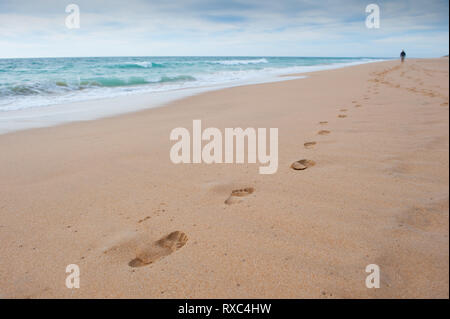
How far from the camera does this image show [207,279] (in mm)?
1331

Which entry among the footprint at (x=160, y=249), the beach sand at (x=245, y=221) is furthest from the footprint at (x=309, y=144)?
the footprint at (x=160, y=249)

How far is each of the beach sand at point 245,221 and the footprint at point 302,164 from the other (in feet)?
0.21

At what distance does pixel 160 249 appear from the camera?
1597mm

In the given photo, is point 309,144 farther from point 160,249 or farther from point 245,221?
point 160,249

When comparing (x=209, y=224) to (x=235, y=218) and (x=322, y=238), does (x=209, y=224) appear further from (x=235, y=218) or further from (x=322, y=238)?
(x=322, y=238)

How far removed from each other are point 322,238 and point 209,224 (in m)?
0.69

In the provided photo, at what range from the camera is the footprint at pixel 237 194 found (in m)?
2.02

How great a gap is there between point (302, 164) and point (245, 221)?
3.35 feet

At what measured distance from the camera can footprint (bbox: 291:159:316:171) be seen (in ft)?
7.99

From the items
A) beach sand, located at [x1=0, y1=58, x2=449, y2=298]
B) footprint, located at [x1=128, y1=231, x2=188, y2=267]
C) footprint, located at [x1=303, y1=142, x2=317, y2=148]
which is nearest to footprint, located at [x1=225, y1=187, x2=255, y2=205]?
beach sand, located at [x1=0, y1=58, x2=449, y2=298]

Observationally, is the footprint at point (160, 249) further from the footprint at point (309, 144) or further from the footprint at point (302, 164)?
the footprint at point (309, 144)

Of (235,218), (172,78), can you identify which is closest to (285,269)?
(235,218)

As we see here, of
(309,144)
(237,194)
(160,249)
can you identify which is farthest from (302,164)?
(160,249)

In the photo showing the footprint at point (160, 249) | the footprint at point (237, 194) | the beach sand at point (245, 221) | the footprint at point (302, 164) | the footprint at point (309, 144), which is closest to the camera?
the beach sand at point (245, 221)
